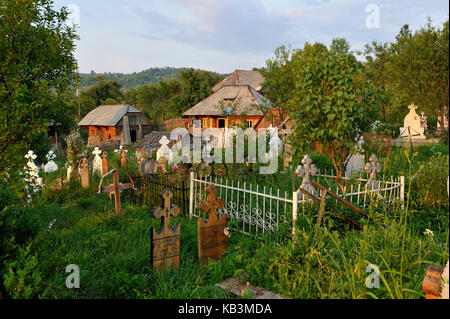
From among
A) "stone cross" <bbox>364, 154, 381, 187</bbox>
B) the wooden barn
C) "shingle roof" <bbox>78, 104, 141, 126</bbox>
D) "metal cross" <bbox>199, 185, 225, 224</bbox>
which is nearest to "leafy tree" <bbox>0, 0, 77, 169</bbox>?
"metal cross" <bbox>199, 185, 225, 224</bbox>

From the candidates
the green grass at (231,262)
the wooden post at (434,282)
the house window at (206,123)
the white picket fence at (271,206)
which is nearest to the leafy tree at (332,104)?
the white picket fence at (271,206)

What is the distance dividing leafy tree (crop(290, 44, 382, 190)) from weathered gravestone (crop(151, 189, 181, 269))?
3.11m

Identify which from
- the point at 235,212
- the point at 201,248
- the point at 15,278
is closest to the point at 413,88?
the point at 235,212

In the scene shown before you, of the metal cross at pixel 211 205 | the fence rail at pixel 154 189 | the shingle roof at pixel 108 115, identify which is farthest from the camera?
the shingle roof at pixel 108 115

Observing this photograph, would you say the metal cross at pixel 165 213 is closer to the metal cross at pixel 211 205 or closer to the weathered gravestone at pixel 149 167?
the metal cross at pixel 211 205

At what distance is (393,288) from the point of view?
130 inches

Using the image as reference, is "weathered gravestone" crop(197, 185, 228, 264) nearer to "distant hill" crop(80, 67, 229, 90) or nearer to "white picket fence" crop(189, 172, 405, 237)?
"white picket fence" crop(189, 172, 405, 237)

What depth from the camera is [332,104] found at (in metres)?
6.34

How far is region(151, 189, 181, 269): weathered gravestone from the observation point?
4.69 meters

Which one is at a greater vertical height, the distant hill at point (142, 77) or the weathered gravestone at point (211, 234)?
the distant hill at point (142, 77)

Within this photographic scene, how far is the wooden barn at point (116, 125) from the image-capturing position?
99.7 ft

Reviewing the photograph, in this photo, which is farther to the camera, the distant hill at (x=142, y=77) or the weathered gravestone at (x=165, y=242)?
the distant hill at (x=142, y=77)

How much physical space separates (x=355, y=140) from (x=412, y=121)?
13.9 metres
